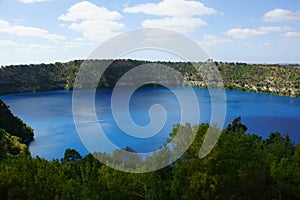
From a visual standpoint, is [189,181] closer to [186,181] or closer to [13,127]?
[186,181]

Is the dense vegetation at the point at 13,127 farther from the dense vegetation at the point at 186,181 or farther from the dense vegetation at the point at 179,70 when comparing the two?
the dense vegetation at the point at 179,70

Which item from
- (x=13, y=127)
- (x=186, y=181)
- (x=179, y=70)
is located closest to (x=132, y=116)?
(x=13, y=127)

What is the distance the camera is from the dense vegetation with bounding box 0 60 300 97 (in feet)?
312

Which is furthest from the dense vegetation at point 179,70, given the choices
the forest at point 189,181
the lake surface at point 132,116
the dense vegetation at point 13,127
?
the forest at point 189,181

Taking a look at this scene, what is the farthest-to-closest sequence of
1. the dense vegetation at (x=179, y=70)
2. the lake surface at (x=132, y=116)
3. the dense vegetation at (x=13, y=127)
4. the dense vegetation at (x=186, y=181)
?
1. the dense vegetation at (x=179, y=70)
2. the dense vegetation at (x=13, y=127)
3. the lake surface at (x=132, y=116)
4. the dense vegetation at (x=186, y=181)

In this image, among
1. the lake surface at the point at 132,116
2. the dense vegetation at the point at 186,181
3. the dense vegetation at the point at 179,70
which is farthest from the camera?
the dense vegetation at the point at 179,70

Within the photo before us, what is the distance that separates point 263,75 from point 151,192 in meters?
104

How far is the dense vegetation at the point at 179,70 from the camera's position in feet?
312

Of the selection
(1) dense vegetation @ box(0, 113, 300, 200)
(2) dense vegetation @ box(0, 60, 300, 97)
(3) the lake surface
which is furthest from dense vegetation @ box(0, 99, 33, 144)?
(2) dense vegetation @ box(0, 60, 300, 97)

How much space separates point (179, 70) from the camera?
365ft

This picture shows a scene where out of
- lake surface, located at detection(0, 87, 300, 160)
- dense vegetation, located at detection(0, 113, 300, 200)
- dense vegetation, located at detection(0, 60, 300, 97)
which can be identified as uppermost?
dense vegetation, located at detection(0, 60, 300, 97)

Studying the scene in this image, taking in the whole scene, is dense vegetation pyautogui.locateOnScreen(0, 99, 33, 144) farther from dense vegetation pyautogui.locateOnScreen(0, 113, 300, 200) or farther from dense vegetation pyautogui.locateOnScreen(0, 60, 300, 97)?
dense vegetation pyautogui.locateOnScreen(0, 60, 300, 97)

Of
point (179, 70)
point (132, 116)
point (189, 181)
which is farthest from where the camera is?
point (179, 70)

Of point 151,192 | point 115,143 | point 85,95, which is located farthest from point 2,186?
point 85,95
